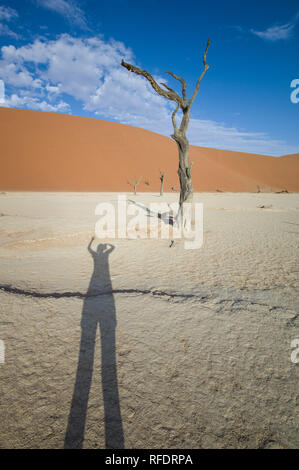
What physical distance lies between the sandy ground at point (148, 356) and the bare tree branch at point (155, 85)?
666 cm

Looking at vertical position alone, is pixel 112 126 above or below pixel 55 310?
above

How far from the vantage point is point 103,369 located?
1963 mm

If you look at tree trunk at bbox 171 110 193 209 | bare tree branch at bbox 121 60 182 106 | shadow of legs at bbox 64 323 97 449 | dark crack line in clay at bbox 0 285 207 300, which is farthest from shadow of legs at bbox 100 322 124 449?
bare tree branch at bbox 121 60 182 106

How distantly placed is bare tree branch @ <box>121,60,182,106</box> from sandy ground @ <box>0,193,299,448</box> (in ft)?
21.8

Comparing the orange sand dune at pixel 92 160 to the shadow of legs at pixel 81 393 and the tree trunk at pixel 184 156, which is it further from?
the shadow of legs at pixel 81 393

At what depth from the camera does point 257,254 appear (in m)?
5.39

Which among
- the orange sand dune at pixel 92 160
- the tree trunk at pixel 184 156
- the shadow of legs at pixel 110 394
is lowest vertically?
the shadow of legs at pixel 110 394

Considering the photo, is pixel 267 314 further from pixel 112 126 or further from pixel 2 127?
pixel 112 126

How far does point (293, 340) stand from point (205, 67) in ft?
30.5

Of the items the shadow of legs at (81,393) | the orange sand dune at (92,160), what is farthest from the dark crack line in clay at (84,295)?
the orange sand dune at (92,160)

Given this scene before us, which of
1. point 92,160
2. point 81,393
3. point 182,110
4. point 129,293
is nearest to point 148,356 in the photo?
point 81,393

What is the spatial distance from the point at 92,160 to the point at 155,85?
4272cm

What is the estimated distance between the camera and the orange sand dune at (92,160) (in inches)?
1549
